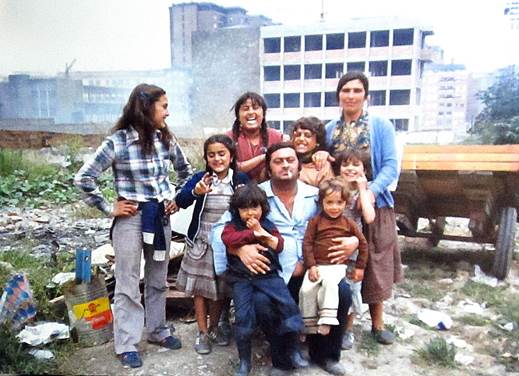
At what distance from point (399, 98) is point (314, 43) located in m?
1.74

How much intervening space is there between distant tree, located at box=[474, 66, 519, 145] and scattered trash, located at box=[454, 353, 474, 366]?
225 inches

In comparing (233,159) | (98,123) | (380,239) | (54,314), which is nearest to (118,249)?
(233,159)

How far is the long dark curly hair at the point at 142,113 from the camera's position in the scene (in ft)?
8.40

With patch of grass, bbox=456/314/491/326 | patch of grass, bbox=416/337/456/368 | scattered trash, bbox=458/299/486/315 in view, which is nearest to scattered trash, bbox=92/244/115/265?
patch of grass, bbox=416/337/456/368

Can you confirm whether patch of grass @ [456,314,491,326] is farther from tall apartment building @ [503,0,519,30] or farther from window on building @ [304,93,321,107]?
window on building @ [304,93,321,107]

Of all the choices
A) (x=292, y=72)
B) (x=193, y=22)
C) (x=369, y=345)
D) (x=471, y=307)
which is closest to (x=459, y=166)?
(x=471, y=307)

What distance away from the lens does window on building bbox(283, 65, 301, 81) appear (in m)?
8.41

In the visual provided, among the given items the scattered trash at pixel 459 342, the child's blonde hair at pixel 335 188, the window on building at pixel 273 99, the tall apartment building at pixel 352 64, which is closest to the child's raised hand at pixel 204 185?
the child's blonde hair at pixel 335 188

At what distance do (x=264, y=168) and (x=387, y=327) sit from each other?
1392mm

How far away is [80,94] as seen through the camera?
8.45 m

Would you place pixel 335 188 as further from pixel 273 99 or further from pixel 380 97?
pixel 273 99

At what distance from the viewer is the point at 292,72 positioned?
335 inches

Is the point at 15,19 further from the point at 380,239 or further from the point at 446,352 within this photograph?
the point at 446,352

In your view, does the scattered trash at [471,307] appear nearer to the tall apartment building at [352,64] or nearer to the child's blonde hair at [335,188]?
the child's blonde hair at [335,188]
